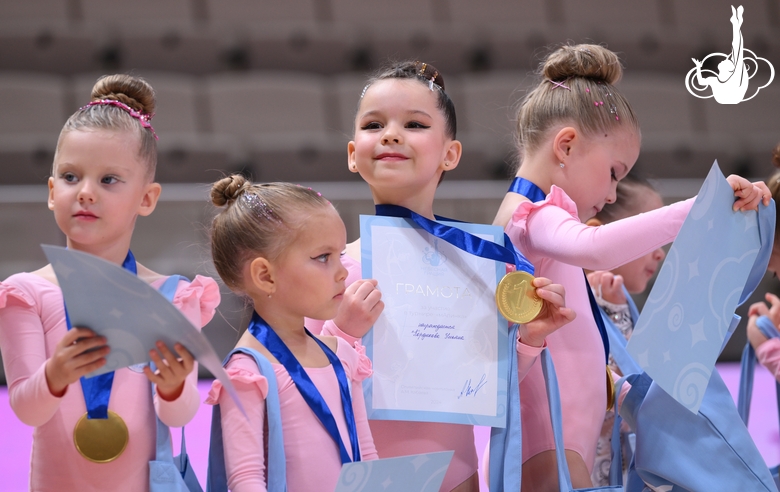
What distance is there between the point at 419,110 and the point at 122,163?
1.95ft

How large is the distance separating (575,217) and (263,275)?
65 cm

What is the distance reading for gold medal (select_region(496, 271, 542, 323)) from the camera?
5.05ft

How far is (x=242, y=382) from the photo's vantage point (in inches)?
51.6

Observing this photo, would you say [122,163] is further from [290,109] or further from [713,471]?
[290,109]

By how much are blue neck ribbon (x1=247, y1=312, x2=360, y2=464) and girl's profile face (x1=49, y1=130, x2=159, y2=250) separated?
31 cm

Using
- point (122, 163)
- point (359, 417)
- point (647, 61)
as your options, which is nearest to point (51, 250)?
point (122, 163)

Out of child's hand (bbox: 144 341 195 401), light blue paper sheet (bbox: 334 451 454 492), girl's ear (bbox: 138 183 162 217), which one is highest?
girl's ear (bbox: 138 183 162 217)

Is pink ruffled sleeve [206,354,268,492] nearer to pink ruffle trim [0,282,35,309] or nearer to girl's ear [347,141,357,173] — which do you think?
pink ruffle trim [0,282,35,309]

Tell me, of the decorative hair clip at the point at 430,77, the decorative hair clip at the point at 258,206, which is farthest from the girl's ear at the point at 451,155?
the decorative hair clip at the point at 258,206

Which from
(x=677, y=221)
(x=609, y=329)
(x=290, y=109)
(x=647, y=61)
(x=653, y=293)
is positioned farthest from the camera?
(x=647, y=61)

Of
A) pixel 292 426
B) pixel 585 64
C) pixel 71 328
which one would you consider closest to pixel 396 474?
pixel 292 426

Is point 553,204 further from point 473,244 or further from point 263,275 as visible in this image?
point 263,275

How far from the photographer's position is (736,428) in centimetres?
159

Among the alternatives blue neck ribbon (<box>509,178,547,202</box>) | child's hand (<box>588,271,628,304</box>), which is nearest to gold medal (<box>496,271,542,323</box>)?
blue neck ribbon (<box>509,178,547,202</box>)
